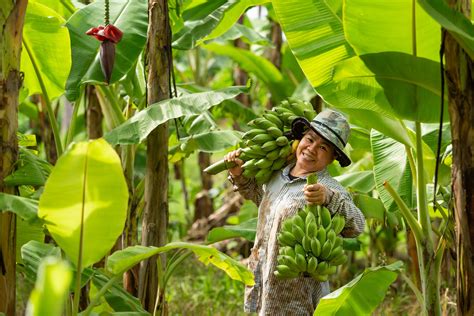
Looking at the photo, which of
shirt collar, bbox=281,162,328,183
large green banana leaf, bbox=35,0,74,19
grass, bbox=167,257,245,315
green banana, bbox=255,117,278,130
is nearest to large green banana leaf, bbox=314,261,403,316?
shirt collar, bbox=281,162,328,183

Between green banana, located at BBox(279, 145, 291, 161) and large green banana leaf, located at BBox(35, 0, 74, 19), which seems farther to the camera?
large green banana leaf, located at BBox(35, 0, 74, 19)

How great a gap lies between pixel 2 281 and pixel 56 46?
1.35m

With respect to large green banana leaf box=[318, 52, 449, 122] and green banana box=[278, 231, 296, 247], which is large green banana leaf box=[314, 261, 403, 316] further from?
large green banana leaf box=[318, 52, 449, 122]

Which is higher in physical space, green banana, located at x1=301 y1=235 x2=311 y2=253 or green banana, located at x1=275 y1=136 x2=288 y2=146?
green banana, located at x1=275 y1=136 x2=288 y2=146

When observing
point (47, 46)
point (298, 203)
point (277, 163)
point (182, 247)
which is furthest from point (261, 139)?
point (47, 46)

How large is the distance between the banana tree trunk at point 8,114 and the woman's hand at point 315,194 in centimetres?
105

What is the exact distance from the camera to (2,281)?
11.0 ft

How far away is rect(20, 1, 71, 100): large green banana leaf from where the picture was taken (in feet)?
14.1

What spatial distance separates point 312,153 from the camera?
379cm

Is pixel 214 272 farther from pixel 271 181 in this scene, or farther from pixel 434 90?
pixel 434 90

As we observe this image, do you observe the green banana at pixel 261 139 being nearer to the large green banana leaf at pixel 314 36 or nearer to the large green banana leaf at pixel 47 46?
the large green banana leaf at pixel 314 36

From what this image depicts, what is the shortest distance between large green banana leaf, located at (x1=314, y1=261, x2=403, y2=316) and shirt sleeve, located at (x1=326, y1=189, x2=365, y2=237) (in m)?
0.20

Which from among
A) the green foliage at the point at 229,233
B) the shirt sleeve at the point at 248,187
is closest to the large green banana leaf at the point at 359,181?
the green foliage at the point at 229,233

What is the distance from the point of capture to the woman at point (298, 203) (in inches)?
147
